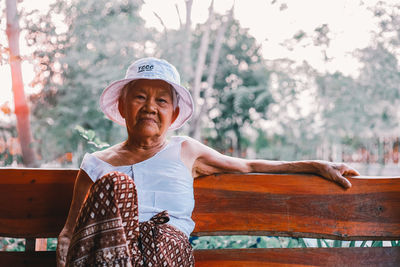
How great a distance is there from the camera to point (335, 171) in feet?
6.51

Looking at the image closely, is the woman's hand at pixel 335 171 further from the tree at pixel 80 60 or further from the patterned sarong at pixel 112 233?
the tree at pixel 80 60

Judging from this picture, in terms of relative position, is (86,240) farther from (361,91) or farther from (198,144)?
(361,91)

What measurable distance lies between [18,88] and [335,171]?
276 centimetres

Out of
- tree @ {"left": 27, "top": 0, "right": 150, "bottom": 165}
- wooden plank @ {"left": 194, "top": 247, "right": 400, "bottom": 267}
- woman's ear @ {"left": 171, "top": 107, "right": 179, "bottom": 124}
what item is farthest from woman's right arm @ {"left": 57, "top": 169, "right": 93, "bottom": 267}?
tree @ {"left": 27, "top": 0, "right": 150, "bottom": 165}

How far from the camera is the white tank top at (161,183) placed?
1751 mm

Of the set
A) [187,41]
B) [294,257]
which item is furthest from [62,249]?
[187,41]

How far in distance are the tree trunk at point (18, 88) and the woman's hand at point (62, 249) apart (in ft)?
6.47

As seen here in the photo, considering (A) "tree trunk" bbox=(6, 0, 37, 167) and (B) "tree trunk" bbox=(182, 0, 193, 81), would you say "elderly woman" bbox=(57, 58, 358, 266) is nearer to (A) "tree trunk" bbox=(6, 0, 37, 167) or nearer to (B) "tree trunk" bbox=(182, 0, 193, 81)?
(A) "tree trunk" bbox=(6, 0, 37, 167)

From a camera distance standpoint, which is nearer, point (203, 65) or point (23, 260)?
point (23, 260)

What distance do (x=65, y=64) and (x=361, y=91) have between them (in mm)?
5054

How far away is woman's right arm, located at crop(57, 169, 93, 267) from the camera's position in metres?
1.57

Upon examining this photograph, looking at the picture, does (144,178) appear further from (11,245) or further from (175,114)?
(11,245)

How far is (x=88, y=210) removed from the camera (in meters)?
1.32

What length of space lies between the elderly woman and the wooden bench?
0.09m
